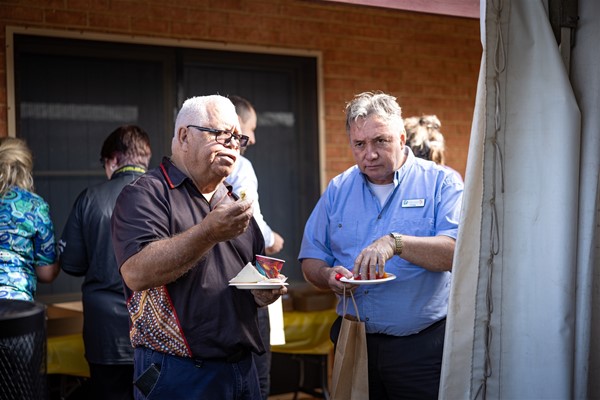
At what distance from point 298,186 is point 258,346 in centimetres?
348

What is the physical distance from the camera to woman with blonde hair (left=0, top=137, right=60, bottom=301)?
3689 mm

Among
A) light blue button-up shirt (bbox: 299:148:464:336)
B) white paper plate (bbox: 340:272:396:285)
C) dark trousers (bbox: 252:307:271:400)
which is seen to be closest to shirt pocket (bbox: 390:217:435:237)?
light blue button-up shirt (bbox: 299:148:464:336)

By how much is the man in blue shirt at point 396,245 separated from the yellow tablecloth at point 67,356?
6.62ft

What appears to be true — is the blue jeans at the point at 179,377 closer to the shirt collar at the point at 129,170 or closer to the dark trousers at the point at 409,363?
the dark trousers at the point at 409,363

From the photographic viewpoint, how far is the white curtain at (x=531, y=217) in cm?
221

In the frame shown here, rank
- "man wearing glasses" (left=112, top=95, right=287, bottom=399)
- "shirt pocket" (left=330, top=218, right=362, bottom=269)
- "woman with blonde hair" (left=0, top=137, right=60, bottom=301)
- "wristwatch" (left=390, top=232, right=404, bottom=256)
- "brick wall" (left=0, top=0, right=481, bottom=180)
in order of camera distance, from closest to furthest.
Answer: "man wearing glasses" (left=112, top=95, right=287, bottom=399) < "wristwatch" (left=390, top=232, right=404, bottom=256) < "shirt pocket" (left=330, top=218, right=362, bottom=269) < "woman with blonde hair" (left=0, top=137, right=60, bottom=301) < "brick wall" (left=0, top=0, right=481, bottom=180)

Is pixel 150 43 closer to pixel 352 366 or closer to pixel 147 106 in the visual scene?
pixel 147 106

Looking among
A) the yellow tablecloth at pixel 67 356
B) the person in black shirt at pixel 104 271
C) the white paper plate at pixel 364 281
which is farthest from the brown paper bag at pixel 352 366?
the yellow tablecloth at pixel 67 356

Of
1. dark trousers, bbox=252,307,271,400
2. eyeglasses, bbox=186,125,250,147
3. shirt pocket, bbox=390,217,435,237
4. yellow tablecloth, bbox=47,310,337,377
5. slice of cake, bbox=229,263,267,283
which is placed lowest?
yellow tablecloth, bbox=47,310,337,377

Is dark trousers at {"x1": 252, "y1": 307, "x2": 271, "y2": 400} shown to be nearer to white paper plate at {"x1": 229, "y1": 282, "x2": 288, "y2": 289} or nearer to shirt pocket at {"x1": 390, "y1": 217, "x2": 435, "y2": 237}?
shirt pocket at {"x1": 390, "y1": 217, "x2": 435, "y2": 237}

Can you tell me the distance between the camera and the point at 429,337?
9.70ft

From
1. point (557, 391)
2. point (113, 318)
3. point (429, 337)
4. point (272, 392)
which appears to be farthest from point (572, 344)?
point (272, 392)

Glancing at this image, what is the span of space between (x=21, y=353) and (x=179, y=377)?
2.16 feet

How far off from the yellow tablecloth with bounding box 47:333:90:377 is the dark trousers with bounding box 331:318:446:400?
2210mm
